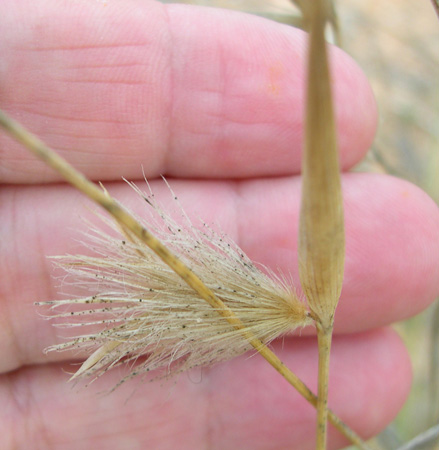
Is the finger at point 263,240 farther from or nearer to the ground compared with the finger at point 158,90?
nearer to the ground

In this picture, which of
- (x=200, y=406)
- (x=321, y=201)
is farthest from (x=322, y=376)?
(x=200, y=406)

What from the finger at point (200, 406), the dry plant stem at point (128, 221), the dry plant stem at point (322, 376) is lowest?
the finger at point (200, 406)

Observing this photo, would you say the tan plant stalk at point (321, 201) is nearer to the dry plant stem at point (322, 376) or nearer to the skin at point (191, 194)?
the dry plant stem at point (322, 376)

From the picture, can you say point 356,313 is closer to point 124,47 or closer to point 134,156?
point 134,156

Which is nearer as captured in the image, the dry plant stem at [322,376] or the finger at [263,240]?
the dry plant stem at [322,376]

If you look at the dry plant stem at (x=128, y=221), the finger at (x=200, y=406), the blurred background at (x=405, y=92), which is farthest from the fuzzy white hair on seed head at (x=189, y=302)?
the blurred background at (x=405, y=92)

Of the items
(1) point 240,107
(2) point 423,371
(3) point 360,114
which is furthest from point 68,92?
(2) point 423,371

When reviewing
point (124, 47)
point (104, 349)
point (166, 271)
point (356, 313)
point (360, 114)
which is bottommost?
point (356, 313)
